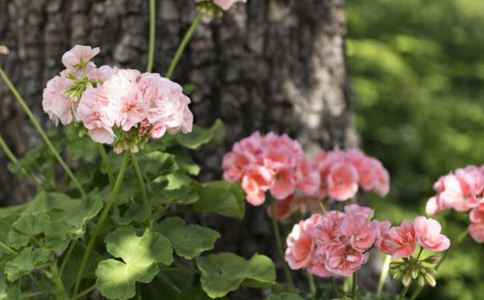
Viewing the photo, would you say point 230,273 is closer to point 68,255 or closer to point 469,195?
point 68,255

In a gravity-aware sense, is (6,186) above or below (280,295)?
below

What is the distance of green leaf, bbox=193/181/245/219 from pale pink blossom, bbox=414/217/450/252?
53 centimetres

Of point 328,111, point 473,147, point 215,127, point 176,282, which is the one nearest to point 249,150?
point 215,127

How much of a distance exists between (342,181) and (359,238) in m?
0.59

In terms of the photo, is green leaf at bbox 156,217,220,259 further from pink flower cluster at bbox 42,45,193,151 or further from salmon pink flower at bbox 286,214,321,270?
pink flower cluster at bbox 42,45,193,151

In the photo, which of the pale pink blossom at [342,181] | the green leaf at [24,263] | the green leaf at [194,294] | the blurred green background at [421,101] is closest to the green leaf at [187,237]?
the green leaf at [194,294]

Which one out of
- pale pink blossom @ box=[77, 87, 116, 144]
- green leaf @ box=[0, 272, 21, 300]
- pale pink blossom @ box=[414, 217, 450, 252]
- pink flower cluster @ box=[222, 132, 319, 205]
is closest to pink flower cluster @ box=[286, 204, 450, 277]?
pale pink blossom @ box=[414, 217, 450, 252]

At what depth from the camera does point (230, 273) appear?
210 centimetres

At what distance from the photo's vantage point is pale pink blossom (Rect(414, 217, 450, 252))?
6.06ft

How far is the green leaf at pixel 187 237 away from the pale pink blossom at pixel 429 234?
438 millimetres

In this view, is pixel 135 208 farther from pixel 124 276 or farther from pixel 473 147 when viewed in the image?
pixel 473 147

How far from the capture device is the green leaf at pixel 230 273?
1983mm

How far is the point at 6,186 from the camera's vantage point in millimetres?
2963

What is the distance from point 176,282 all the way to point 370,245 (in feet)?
1.90
